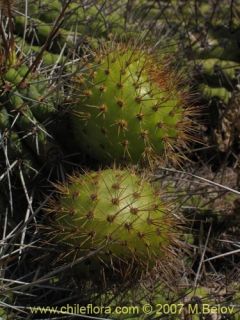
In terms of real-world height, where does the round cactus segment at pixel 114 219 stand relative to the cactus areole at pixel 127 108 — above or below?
below

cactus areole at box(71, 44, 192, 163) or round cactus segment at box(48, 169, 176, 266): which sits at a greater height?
cactus areole at box(71, 44, 192, 163)

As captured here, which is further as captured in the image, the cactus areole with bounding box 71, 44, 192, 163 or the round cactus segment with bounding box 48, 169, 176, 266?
the cactus areole with bounding box 71, 44, 192, 163

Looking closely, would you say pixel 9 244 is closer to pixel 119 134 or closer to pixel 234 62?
pixel 119 134

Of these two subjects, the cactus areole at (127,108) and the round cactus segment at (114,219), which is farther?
the cactus areole at (127,108)
